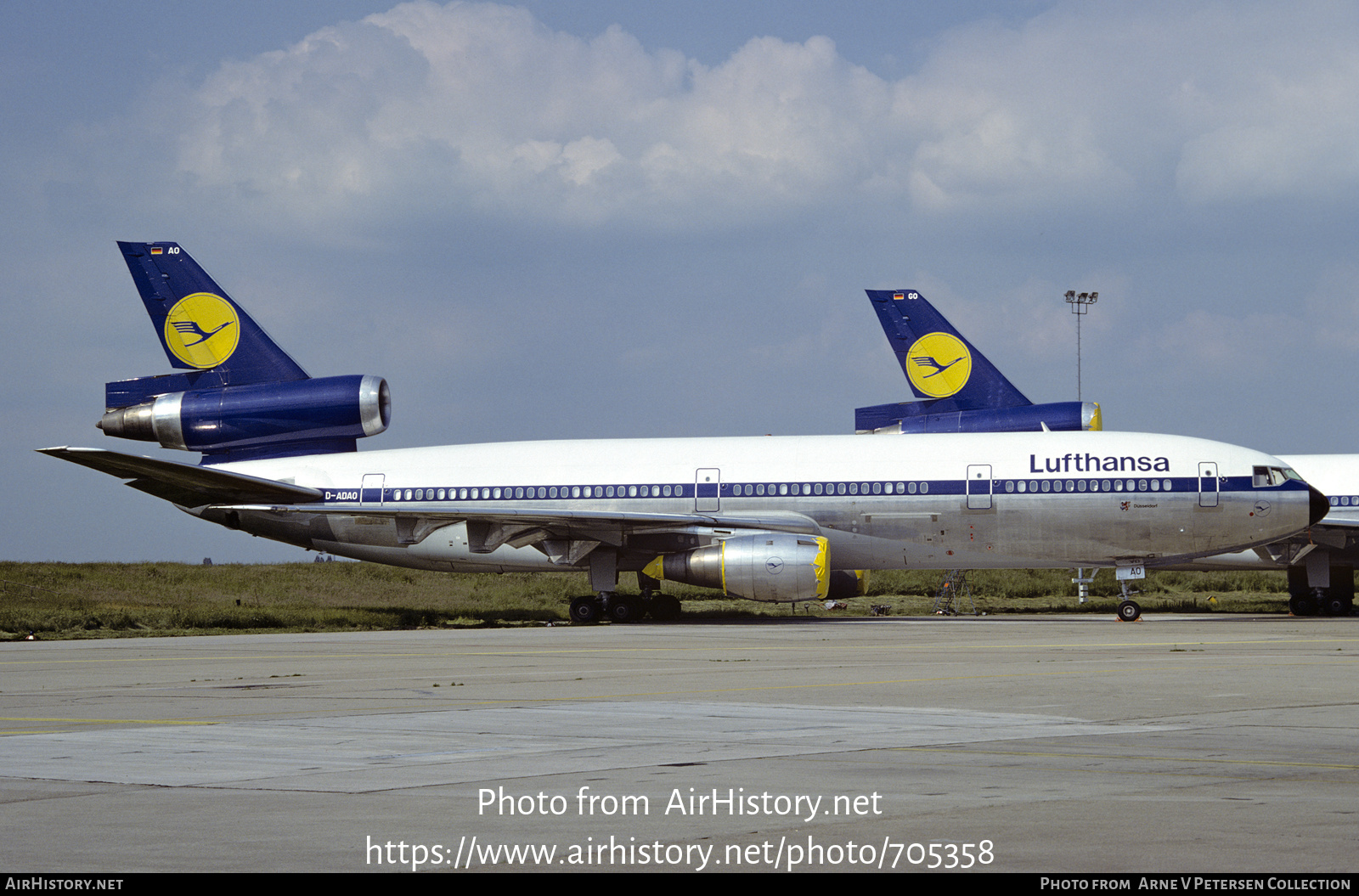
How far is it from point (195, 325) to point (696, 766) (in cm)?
2953

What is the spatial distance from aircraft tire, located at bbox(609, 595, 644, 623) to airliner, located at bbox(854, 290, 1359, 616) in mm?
9139

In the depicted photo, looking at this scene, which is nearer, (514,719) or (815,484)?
(514,719)

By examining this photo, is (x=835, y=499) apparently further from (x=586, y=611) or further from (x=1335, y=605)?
(x=1335, y=605)

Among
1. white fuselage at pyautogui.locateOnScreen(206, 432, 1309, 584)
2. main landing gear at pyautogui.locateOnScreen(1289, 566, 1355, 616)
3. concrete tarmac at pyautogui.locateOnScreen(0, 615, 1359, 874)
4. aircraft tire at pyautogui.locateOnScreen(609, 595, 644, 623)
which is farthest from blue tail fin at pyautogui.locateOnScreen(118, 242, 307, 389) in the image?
main landing gear at pyautogui.locateOnScreen(1289, 566, 1355, 616)

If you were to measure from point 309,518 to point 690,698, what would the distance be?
2236cm

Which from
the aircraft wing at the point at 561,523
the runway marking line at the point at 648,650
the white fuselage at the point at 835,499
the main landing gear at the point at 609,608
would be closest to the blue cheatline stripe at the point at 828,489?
the white fuselage at the point at 835,499

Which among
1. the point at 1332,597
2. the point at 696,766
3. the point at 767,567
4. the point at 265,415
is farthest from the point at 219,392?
the point at 696,766

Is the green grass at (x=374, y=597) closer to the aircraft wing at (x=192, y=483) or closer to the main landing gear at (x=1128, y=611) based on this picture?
the aircraft wing at (x=192, y=483)

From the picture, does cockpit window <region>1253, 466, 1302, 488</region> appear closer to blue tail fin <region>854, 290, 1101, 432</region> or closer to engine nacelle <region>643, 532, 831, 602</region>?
blue tail fin <region>854, 290, 1101, 432</region>

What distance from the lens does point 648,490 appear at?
32.6 meters

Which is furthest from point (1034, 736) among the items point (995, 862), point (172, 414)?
point (172, 414)

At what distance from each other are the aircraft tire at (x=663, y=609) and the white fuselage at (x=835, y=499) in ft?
6.64
